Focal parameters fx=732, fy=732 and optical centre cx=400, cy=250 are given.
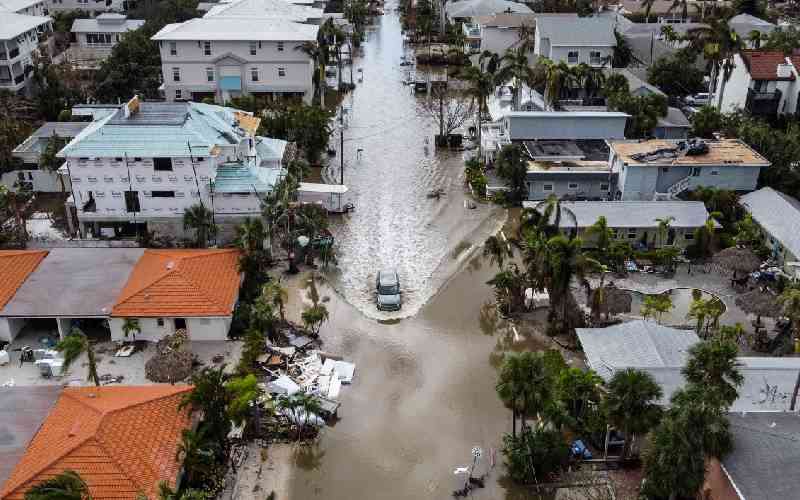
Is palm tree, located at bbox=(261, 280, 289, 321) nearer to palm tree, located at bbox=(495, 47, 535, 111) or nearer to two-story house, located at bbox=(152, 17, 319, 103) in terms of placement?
palm tree, located at bbox=(495, 47, 535, 111)

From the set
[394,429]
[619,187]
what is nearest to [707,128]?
[619,187]

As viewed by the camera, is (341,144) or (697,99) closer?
(341,144)

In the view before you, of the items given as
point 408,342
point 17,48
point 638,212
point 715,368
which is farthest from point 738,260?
point 17,48

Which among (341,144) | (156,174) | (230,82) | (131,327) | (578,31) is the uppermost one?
(578,31)

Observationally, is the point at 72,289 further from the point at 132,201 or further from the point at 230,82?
the point at 230,82

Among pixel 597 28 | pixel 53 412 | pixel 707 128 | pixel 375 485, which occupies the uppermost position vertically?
pixel 597 28

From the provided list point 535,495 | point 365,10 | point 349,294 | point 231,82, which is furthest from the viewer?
point 365,10

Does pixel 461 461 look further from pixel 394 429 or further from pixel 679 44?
pixel 679 44

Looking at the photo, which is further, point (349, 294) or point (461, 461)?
point (349, 294)
